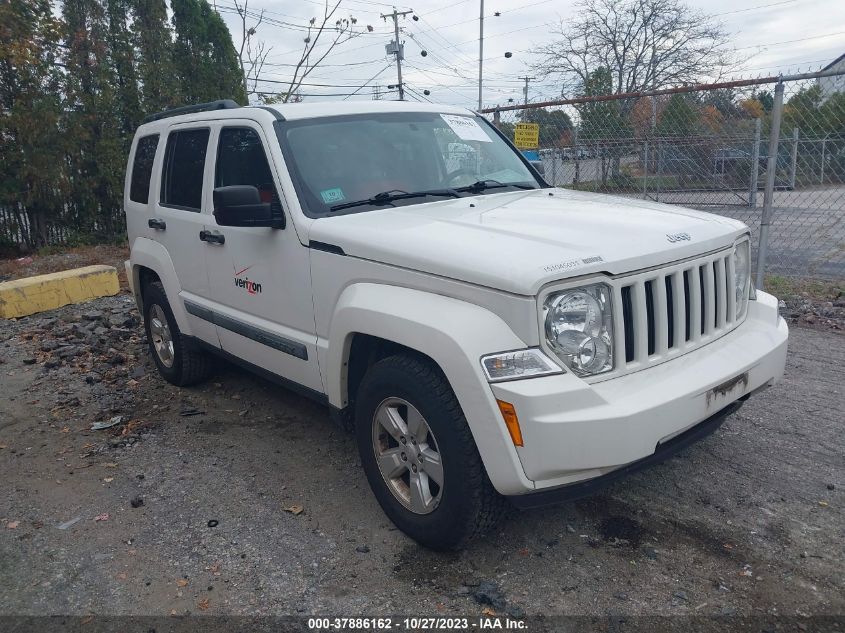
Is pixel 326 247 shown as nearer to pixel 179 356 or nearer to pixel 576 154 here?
pixel 179 356

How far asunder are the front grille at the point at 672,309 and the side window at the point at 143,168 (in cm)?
393

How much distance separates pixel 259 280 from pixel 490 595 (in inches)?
84.4

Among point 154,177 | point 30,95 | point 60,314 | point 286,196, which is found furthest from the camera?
point 30,95

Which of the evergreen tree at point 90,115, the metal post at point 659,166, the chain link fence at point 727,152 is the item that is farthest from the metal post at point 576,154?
the evergreen tree at point 90,115

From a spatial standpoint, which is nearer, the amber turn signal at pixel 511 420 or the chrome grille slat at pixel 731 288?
the amber turn signal at pixel 511 420

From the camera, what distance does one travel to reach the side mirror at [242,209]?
3.55m

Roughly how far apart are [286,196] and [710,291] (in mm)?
2149

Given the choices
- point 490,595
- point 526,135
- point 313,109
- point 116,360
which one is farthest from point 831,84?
point 116,360

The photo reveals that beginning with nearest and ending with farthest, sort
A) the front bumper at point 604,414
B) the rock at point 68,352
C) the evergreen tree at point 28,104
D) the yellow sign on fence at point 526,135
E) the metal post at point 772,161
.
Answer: the front bumper at point 604,414 < the metal post at point 772,161 < the rock at point 68,352 < the yellow sign on fence at point 526,135 < the evergreen tree at point 28,104

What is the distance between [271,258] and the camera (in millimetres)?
3844

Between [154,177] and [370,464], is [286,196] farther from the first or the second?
[154,177]

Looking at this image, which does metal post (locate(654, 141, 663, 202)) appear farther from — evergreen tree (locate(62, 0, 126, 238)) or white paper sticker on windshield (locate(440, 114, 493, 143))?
evergreen tree (locate(62, 0, 126, 238))

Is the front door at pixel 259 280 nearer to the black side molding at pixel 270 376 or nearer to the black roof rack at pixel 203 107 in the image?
the black side molding at pixel 270 376

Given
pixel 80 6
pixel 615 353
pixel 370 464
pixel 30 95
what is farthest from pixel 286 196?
pixel 80 6
